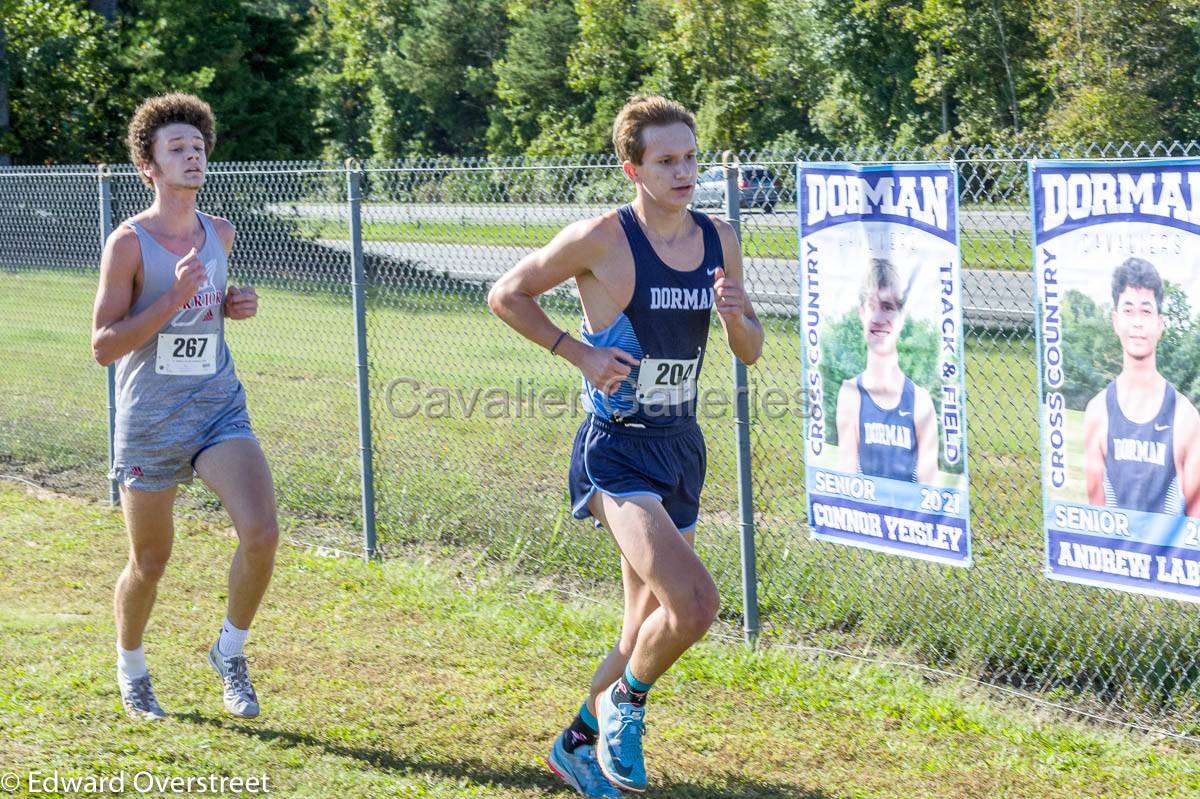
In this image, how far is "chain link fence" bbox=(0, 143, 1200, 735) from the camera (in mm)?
5391

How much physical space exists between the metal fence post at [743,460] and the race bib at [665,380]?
5.01 feet

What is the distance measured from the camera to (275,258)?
865cm

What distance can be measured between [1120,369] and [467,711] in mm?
2798

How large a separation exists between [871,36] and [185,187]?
35.8 m

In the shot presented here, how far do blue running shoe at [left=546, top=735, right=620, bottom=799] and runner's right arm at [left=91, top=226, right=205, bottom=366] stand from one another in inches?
78.8

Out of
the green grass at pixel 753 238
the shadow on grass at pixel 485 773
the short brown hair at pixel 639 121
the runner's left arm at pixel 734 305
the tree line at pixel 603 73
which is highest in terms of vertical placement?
the tree line at pixel 603 73

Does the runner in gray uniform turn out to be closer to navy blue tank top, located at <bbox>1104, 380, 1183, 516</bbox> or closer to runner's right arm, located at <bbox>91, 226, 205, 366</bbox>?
runner's right arm, located at <bbox>91, 226, 205, 366</bbox>

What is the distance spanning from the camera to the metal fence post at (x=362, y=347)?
273 inches

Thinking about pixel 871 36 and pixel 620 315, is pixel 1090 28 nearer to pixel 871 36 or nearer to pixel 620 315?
pixel 871 36
